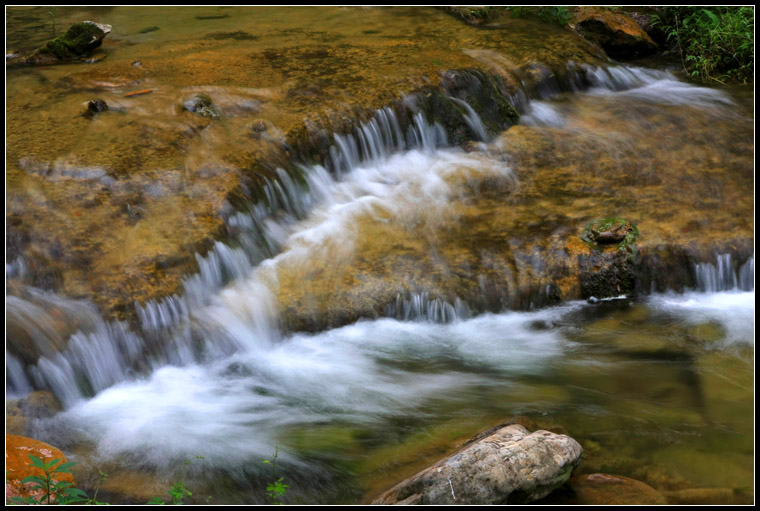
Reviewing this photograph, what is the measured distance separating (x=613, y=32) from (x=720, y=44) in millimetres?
1381

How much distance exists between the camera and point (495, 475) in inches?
146

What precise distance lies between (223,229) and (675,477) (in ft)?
12.2

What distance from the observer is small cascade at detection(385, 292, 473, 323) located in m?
5.90

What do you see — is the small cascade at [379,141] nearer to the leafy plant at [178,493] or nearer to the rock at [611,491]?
the leafy plant at [178,493]

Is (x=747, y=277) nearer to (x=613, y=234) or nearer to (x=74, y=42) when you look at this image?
(x=613, y=234)

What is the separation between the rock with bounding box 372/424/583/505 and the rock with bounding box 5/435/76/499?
1.63 m

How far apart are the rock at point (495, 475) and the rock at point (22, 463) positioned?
163 centimetres

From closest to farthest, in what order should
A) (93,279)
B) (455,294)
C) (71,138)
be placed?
(93,279) → (455,294) → (71,138)

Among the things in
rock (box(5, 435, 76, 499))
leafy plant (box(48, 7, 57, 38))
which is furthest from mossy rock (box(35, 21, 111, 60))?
rock (box(5, 435, 76, 499))

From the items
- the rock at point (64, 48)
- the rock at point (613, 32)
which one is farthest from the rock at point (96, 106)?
the rock at point (613, 32)

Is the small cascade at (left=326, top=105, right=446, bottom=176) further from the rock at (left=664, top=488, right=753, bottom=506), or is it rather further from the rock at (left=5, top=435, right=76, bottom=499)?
the rock at (left=664, top=488, right=753, bottom=506)

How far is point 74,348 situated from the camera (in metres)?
5.03

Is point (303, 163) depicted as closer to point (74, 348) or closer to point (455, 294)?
point (455, 294)

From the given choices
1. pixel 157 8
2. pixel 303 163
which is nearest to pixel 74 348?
pixel 303 163
